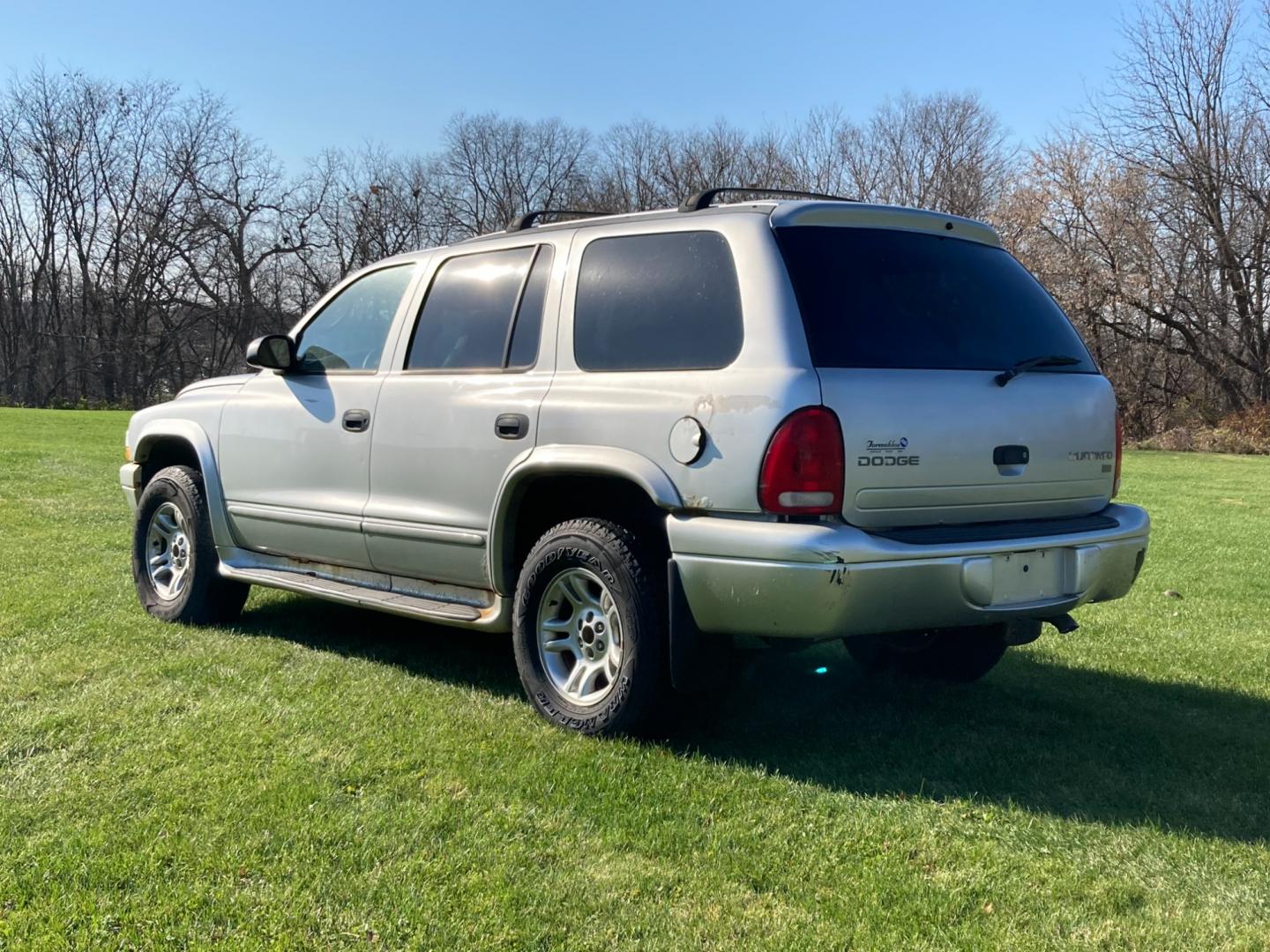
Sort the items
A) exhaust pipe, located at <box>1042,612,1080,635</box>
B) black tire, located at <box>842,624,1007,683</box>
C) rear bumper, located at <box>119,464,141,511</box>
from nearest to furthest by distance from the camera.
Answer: exhaust pipe, located at <box>1042,612,1080,635</box>
black tire, located at <box>842,624,1007,683</box>
rear bumper, located at <box>119,464,141,511</box>

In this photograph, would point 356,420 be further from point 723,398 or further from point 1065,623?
point 1065,623

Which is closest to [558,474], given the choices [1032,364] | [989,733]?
[1032,364]

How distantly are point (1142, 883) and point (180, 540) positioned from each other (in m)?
4.83

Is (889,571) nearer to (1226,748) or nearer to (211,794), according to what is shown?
(1226,748)

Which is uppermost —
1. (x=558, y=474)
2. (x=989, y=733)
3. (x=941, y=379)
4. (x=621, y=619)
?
(x=941, y=379)

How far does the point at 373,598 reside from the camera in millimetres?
4879

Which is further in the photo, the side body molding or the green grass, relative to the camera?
the side body molding

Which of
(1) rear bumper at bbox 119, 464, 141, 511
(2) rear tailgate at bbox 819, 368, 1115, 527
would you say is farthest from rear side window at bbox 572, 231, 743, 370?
(1) rear bumper at bbox 119, 464, 141, 511

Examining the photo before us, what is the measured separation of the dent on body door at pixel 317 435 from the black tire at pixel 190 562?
0.25 m

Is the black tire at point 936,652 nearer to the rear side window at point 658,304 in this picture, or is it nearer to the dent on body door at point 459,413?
the rear side window at point 658,304

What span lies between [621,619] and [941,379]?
1360 mm

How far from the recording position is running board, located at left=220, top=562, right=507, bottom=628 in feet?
14.8

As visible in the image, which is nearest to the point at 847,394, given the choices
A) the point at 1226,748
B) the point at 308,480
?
the point at 1226,748

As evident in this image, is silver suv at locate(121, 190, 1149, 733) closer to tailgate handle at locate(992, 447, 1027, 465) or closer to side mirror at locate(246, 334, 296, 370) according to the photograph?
tailgate handle at locate(992, 447, 1027, 465)
